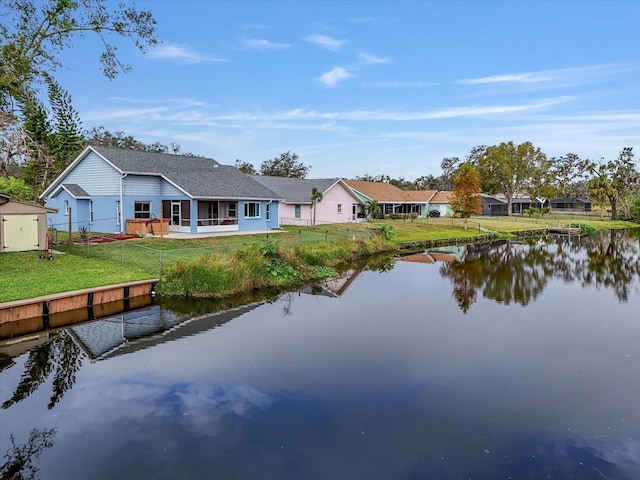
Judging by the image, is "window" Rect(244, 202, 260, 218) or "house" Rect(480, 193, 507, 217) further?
"house" Rect(480, 193, 507, 217)

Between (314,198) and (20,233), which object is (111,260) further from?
(314,198)

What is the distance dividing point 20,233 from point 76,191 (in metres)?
10.3

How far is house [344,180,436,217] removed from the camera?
5572cm

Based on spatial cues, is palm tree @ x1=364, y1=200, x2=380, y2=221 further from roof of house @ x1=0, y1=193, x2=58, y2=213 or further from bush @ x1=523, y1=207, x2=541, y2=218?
roof of house @ x1=0, y1=193, x2=58, y2=213

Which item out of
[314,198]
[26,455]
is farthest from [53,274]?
[314,198]

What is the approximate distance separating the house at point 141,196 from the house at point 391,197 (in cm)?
2407

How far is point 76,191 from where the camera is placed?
2997 centimetres

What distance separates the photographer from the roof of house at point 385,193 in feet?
184

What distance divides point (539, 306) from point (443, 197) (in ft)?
157

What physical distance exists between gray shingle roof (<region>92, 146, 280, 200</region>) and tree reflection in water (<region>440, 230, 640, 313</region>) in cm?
1411

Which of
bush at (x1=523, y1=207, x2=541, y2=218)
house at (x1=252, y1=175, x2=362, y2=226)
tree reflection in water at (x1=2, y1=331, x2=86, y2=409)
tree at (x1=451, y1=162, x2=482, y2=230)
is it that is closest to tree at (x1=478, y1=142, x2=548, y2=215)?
bush at (x1=523, y1=207, x2=541, y2=218)

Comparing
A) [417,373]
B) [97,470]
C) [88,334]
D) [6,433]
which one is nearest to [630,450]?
[417,373]

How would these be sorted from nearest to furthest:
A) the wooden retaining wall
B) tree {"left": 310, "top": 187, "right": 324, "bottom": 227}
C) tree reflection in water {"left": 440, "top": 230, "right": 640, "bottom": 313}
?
1. the wooden retaining wall
2. tree reflection in water {"left": 440, "top": 230, "right": 640, "bottom": 313}
3. tree {"left": 310, "top": 187, "right": 324, "bottom": 227}

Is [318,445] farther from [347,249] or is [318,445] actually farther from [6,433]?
[347,249]
